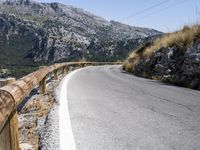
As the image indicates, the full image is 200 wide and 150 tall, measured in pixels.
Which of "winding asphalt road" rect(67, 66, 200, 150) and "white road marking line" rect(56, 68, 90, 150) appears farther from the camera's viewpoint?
"winding asphalt road" rect(67, 66, 200, 150)

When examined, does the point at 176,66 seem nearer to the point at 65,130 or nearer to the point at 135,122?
the point at 135,122

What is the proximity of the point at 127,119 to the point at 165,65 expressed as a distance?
12.7 meters

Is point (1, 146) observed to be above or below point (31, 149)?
above

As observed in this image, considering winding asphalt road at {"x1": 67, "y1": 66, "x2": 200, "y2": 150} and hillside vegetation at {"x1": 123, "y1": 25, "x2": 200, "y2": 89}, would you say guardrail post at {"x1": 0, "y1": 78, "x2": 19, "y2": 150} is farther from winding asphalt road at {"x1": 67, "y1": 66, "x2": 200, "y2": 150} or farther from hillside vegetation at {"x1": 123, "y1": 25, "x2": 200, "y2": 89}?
hillside vegetation at {"x1": 123, "y1": 25, "x2": 200, "y2": 89}

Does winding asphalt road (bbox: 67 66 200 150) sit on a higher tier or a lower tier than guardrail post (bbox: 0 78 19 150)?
lower

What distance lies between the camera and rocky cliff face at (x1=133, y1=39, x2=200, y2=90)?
1611 cm

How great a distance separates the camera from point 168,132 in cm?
646

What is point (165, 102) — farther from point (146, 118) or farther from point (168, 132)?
point (168, 132)

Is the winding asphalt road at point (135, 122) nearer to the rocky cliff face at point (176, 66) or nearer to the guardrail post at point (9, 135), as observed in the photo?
the guardrail post at point (9, 135)

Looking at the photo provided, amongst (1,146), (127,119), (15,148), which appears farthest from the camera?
(127,119)

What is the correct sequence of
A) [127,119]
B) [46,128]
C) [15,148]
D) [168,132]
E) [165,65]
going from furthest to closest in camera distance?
[165,65] < [127,119] < [46,128] < [168,132] < [15,148]

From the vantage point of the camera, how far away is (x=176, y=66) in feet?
62.1

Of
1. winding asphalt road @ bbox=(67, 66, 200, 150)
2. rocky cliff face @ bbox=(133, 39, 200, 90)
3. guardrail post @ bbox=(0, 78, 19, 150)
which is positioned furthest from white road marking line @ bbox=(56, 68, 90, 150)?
rocky cliff face @ bbox=(133, 39, 200, 90)

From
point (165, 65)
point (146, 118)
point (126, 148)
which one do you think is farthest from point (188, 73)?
point (126, 148)
